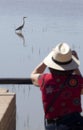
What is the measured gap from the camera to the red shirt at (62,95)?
15.3 feet

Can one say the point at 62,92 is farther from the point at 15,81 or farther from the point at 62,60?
the point at 15,81

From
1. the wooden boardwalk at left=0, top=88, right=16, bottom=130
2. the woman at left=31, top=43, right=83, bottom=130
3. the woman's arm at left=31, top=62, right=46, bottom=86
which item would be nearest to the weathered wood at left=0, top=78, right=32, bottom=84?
the wooden boardwalk at left=0, top=88, right=16, bottom=130

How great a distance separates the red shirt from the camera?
4.65m

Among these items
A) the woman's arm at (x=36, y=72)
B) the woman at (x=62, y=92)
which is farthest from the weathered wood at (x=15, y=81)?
the woman at (x=62, y=92)

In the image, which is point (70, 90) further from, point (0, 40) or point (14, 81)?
point (0, 40)

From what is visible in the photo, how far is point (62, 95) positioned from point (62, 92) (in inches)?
0.9

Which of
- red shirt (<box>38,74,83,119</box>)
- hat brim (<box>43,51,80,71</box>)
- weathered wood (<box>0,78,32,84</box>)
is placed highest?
weathered wood (<box>0,78,32,84</box>)

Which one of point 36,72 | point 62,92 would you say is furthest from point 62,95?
point 36,72

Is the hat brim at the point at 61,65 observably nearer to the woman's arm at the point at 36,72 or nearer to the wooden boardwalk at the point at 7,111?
the woman's arm at the point at 36,72

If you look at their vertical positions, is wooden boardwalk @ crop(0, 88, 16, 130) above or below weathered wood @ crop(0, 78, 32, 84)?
below

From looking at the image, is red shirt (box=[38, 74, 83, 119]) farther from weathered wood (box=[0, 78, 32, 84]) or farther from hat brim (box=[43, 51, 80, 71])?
weathered wood (box=[0, 78, 32, 84])

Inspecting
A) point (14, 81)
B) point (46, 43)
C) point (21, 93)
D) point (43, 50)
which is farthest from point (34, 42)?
point (14, 81)

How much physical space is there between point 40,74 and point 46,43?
15716 mm

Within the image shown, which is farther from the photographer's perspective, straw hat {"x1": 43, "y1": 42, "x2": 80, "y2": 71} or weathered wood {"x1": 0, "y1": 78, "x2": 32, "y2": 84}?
weathered wood {"x1": 0, "y1": 78, "x2": 32, "y2": 84}
